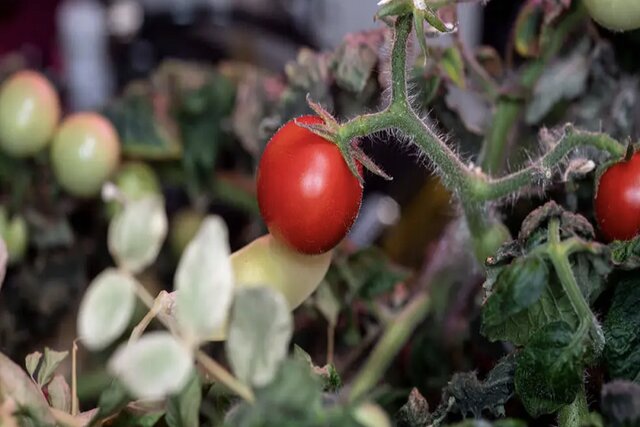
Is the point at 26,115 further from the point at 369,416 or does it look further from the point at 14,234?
the point at 369,416

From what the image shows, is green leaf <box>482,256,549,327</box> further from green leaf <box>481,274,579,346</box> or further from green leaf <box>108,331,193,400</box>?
green leaf <box>108,331,193,400</box>

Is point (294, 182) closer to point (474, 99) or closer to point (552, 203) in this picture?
point (552, 203)

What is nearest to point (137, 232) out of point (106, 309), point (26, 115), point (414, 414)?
point (106, 309)

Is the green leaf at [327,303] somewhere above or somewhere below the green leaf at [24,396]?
below

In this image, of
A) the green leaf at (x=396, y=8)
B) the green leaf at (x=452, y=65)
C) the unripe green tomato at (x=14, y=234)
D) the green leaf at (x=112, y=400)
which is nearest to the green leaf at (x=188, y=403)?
the green leaf at (x=112, y=400)

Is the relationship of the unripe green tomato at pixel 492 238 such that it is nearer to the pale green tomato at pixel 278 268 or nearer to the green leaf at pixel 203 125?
the pale green tomato at pixel 278 268

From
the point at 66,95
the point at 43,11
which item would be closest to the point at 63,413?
the point at 66,95
